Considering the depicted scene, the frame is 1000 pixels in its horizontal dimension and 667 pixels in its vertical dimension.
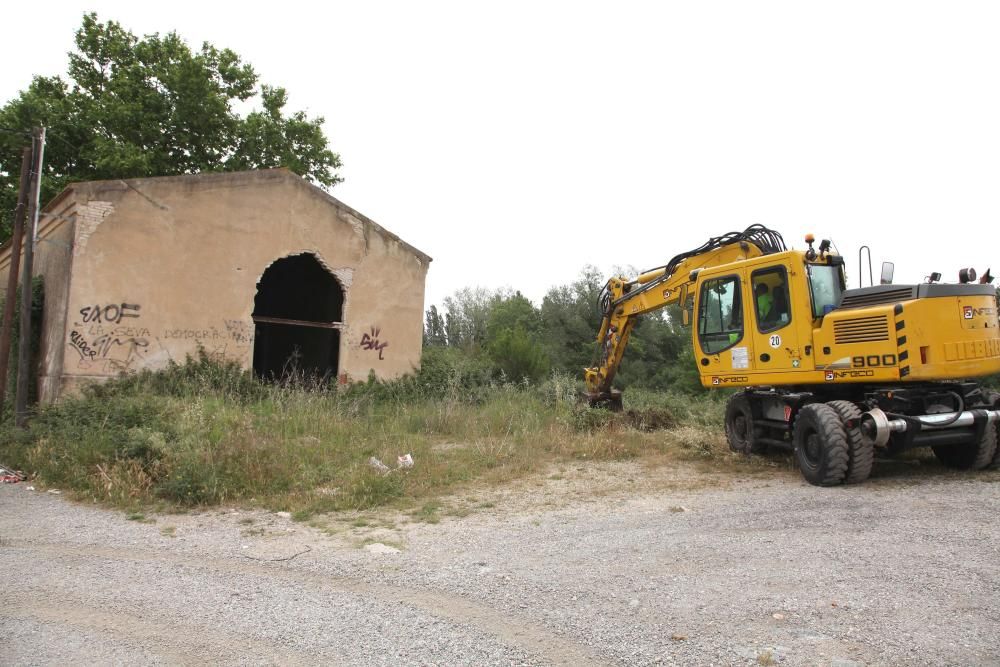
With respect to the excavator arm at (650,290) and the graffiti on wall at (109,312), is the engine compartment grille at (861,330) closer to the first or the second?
the excavator arm at (650,290)

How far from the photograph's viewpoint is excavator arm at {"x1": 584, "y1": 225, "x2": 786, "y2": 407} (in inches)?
396

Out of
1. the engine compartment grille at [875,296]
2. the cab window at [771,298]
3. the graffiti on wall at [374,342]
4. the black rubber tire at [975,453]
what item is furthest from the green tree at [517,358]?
the black rubber tire at [975,453]

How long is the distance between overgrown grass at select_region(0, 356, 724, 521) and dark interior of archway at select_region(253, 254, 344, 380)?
4.04 meters

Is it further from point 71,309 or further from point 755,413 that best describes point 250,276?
point 755,413

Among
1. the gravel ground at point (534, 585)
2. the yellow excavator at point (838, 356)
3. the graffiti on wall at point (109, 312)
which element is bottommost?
the gravel ground at point (534, 585)

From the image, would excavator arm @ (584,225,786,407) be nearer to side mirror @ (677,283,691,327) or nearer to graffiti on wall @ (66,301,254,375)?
side mirror @ (677,283,691,327)

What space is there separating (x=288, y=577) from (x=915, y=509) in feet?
19.6

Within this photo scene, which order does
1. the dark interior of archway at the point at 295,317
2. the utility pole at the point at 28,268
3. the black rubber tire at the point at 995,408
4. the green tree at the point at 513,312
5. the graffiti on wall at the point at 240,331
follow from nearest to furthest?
1. the black rubber tire at the point at 995,408
2. the utility pole at the point at 28,268
3. the graffiti on wall at the point at 240,331
4. the dark interior of archway at the point at 295,317
5. the green tree at the point at 513,312

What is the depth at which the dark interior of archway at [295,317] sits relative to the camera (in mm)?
18719

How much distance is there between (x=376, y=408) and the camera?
14258 millimetres

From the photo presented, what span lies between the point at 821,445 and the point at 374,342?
10.4 meters

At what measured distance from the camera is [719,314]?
390 inches

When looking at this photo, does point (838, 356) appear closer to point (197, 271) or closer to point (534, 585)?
point (534, 585)

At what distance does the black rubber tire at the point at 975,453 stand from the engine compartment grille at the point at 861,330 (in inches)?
75.9
